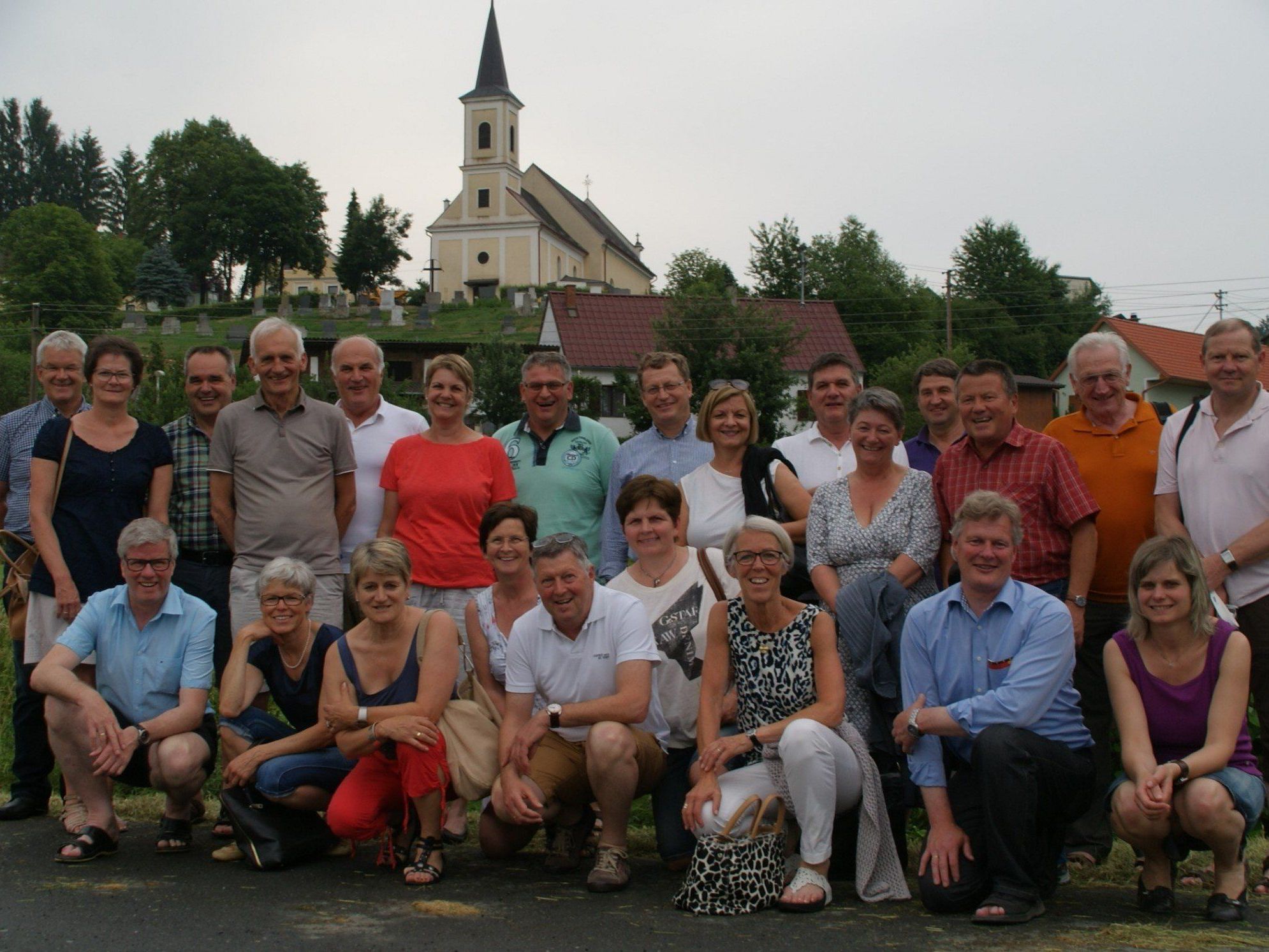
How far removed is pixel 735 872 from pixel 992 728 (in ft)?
3.55

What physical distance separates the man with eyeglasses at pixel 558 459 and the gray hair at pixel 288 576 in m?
1.27

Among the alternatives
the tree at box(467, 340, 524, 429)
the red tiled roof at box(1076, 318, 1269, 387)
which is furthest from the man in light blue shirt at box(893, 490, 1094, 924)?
the red tiled roof at box(1076, 318, 1269, 387)

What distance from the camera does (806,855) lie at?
4426 millimetres

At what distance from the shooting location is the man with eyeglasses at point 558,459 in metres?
6.08

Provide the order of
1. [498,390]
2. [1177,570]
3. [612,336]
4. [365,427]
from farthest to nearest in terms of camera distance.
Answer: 1. [612,336]
2. [498,390]
3. [365,427]
4. [1177,570]

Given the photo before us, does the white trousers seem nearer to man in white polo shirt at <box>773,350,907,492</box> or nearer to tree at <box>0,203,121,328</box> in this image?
man in white polo shirt at <box>773,350,907,492</box>

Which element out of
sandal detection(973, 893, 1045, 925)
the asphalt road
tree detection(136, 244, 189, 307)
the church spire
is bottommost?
the asphalt road

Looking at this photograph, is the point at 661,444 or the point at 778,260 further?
the point at 778,260

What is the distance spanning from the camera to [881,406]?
519 centimetres

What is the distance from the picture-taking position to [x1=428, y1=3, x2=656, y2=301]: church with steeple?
87438mm

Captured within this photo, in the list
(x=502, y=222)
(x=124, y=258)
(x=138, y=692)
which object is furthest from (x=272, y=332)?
(x=124, y=258)

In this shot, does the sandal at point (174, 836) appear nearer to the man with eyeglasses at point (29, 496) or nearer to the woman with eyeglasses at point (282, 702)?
the woman with eyeglasses at point (282, 702)

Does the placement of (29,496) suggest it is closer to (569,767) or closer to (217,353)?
(217,353)

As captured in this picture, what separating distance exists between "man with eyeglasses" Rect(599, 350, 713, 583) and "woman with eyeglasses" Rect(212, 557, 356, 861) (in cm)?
151
